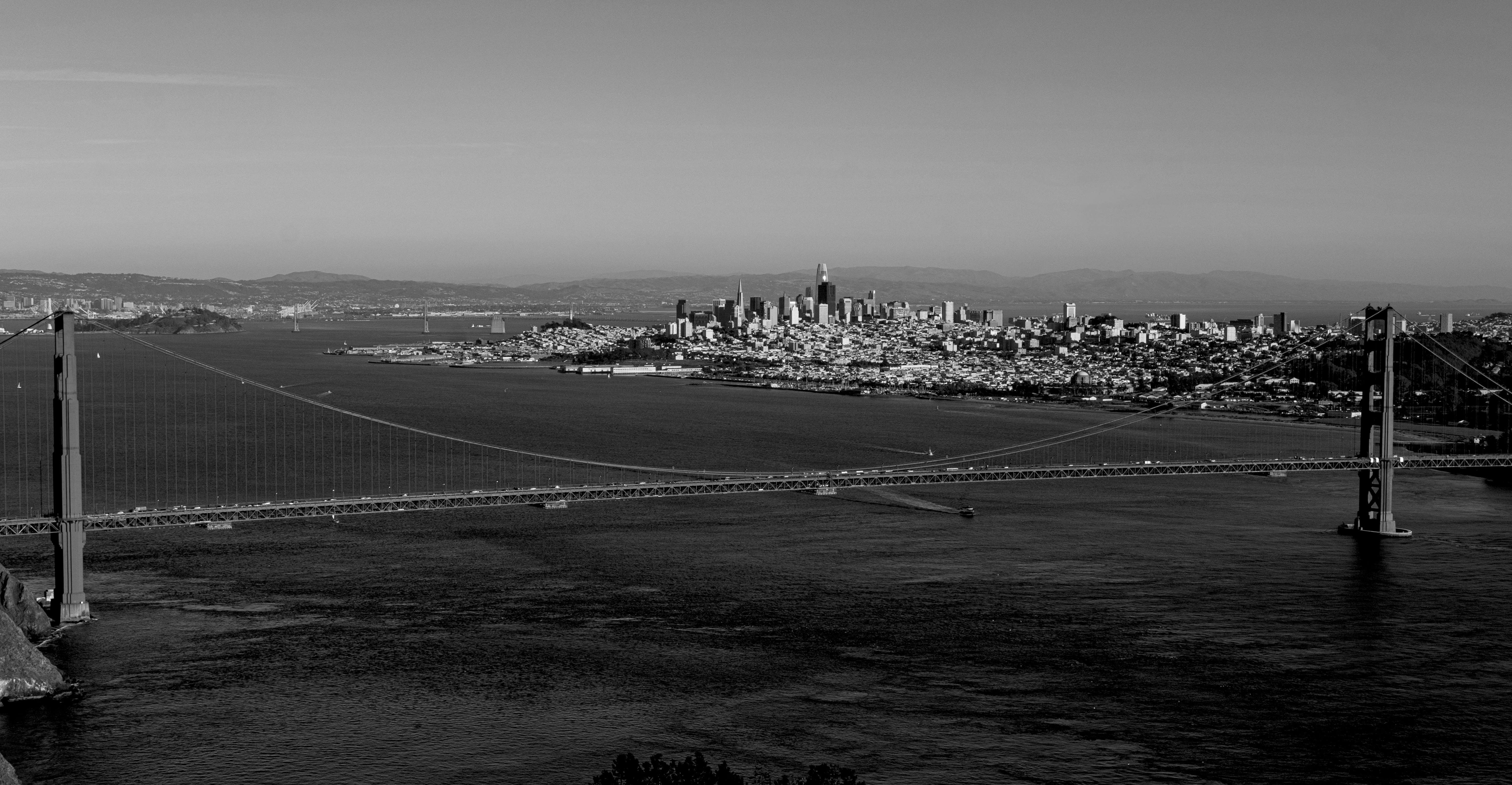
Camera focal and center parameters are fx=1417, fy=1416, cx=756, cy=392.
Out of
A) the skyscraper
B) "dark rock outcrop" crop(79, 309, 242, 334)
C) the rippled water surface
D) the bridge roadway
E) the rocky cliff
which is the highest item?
the skyscraper

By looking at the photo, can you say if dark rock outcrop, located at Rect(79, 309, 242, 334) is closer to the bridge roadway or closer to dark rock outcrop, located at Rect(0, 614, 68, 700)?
the bridge roadway

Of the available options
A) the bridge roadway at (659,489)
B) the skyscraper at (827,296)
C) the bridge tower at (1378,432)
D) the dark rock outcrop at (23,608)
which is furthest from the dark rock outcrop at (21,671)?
the skyscraper at (827,296)

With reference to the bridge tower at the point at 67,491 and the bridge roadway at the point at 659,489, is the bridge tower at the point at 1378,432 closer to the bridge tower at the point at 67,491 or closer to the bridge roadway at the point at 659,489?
the bridge roadway at the point at 659,489

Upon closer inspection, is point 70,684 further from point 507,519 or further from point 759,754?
point 507,519

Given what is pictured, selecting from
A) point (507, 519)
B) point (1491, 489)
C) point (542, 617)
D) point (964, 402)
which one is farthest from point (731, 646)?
point (964, 402)

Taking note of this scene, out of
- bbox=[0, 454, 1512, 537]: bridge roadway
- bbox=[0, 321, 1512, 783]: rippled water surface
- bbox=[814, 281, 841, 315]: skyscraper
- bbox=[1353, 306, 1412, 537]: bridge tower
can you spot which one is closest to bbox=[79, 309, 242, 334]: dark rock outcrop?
bbox=[814, 281, 841, 315]: skyscraper

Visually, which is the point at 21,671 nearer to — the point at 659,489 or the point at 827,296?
the point at 659,489
